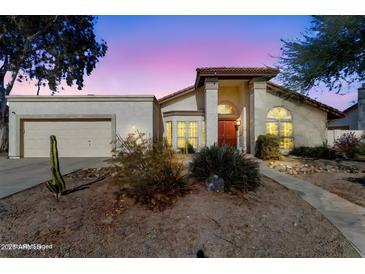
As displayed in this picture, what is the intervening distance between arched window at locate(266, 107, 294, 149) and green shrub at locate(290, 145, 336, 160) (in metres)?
0.81

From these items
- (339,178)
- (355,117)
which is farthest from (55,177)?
(355,117)

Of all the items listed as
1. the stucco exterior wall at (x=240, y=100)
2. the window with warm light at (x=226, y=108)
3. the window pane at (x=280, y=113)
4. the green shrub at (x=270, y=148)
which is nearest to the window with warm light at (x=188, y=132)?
the window with warm light at (x=226, y=108)

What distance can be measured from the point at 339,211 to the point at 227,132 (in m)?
10.9

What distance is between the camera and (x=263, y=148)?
10672mm

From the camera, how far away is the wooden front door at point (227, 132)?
14539mm

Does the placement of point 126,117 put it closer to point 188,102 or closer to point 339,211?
point 188,102

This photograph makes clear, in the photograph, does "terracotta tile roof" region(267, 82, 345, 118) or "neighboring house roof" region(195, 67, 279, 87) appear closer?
"neighboring house roof" region(195, 67, 279, 87)

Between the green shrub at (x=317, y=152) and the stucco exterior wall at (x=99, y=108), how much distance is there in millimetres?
9210

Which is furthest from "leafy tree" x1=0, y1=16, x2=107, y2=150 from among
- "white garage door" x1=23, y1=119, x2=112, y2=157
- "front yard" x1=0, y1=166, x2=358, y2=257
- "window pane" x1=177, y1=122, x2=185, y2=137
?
"front yard" x1=0, y1=166, x2=358, y2=257

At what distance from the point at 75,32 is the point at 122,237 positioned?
65.9ft

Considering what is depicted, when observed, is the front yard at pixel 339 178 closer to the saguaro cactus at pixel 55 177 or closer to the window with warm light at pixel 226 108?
the saguaro cactus at pixel 55 177

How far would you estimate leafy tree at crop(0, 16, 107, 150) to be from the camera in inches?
601

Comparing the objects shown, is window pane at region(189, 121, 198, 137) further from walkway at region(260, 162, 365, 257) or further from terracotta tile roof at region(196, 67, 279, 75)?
walkway at region(260, 162, 365, 257)

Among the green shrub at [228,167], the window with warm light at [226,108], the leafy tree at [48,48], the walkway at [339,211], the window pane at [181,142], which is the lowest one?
the walkway at [339,211]
